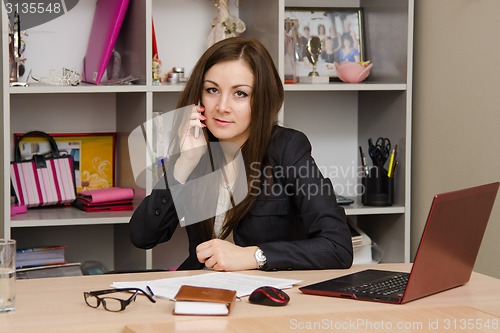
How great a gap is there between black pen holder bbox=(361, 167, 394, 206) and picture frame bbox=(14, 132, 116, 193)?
105 cm

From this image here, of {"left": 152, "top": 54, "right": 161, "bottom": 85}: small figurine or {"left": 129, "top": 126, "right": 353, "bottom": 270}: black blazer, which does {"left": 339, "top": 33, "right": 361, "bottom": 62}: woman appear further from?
{"left": 129, "top": 126, "right": 353, "bottom": 270}: black blazer

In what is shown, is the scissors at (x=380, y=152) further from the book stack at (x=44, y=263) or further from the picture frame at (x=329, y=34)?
the book stack at (x=44, y=263)

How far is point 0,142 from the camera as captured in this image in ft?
9.22

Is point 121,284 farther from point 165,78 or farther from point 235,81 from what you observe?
point 165,78

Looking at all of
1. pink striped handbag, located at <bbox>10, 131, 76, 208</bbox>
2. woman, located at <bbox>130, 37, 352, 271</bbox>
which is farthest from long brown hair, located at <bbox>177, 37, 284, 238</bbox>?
pink striped handbag, located at <bbox>10, 131, 76, 208</bbox>

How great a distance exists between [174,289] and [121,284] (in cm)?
12

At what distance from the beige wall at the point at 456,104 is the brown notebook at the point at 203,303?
1450 mm

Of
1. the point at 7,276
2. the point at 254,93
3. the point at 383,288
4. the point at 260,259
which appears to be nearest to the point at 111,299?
the point at 7,276

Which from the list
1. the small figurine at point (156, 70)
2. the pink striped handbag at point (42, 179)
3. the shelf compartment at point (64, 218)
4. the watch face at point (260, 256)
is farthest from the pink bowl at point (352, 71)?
the watch face at point (260, 256)

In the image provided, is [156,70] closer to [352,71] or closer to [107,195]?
[107,195]

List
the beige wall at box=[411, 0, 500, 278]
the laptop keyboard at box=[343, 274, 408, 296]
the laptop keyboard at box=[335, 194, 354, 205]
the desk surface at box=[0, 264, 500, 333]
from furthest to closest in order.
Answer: the laptop keyboard at box=[335, 194, 354, 205], the beige wall at box=[411, 0, 500, 278], the laptop keyboard at box=[343, 274, 408, 296], the desk surface at box=[0, 264, 500, 333]

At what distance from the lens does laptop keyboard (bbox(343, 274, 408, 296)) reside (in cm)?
166

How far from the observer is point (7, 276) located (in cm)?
151

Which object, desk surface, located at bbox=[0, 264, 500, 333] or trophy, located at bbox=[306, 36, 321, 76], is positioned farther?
trophy, located at bbox=[306, 36, 321, 76]
